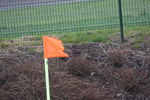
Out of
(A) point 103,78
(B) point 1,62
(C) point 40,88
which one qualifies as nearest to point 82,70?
(A) point 103,78

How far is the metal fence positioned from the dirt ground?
1252 millimetres

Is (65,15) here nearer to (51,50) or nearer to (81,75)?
(81,75)

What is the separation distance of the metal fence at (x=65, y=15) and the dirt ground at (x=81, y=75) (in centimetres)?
125

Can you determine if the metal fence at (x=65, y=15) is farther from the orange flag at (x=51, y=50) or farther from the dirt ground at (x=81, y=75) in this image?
the orange flag at (x=51, y=50)

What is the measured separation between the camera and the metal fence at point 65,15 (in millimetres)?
8727

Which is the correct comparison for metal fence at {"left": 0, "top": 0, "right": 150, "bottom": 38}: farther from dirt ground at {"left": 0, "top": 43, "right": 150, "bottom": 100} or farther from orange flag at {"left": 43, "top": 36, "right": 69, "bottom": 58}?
orange flag at {"left": 43, "top": 36, "right": 69, "bottom": 58}

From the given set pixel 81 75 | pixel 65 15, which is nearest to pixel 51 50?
pixel 81 75

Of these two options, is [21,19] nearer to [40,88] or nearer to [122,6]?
[122,6]

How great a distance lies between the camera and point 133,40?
8.18 meters

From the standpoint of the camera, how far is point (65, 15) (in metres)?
8.85

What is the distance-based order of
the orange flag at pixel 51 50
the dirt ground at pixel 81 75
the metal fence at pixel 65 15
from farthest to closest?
the metal fence at pixel 65 15 → the dirt ground at pixel 81 75 → the orange flag at pixel 51 50

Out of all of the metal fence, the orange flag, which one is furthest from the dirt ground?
the metal fence

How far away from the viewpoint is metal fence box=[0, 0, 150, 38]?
8.73m

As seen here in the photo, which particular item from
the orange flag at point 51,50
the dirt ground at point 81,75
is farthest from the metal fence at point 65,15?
the orange flag at point 51,50
